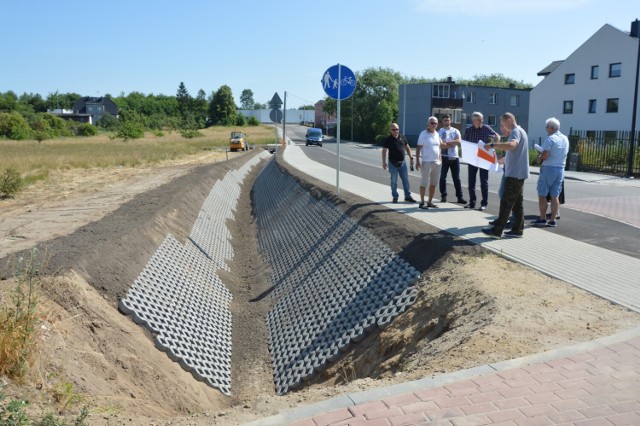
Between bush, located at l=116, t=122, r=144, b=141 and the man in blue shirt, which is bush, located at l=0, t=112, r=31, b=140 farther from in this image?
the man in blue shirt

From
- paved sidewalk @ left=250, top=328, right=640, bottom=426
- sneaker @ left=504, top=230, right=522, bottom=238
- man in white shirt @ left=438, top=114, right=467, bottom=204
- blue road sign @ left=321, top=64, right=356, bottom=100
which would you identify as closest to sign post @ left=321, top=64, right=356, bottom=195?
blue road sign @ left=321, top=64, right=356, bottom=100

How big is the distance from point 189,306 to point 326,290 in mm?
2139

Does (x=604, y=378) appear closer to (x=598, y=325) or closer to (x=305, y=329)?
(x=598, y=325)

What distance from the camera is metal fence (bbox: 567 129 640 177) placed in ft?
75.4

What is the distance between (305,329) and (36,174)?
25440 millimetres

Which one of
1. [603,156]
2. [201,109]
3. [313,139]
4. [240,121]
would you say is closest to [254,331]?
[603,156]

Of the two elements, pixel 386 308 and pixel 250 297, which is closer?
pixel 386 308

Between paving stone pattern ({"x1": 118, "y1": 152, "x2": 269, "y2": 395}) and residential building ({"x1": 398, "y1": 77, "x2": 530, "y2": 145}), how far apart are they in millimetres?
62080

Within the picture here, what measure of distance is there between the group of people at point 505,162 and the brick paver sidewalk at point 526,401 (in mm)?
4298

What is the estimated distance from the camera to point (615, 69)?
44.1 metres

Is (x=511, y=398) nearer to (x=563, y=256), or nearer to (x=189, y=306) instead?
(x=563, y=256)

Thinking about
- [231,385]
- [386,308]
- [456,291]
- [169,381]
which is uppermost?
[456,291]

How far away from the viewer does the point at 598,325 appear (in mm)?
4855

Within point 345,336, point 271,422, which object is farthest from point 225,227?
point 271,422
